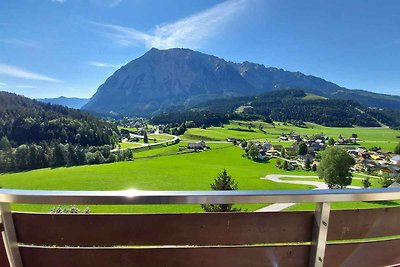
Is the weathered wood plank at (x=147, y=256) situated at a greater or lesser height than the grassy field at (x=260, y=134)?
greater

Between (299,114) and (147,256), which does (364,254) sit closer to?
(147,256)

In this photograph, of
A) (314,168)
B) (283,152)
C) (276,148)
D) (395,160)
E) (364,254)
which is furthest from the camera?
(276,148)

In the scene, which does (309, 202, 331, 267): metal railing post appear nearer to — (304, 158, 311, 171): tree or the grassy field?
(304, 158, 311, 171): tree

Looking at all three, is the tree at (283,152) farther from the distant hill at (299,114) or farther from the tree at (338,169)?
the distant hill at (299,114)

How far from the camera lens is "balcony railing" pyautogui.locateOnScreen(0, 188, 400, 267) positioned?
1.35 meters

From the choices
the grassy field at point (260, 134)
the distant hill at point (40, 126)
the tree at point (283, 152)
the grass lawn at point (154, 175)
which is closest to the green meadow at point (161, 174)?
the grass lawn at point (154, 175)

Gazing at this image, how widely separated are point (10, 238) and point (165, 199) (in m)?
0.78

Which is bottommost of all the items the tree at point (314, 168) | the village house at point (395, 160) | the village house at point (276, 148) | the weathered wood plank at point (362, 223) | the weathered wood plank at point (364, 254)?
the village house at point (395, 160)

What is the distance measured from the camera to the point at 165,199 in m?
1.37

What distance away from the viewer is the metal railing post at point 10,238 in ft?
4.52

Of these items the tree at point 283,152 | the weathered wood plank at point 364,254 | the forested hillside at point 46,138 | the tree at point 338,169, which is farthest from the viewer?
the tree at point 283,152

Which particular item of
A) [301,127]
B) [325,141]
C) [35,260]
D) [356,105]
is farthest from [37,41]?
[356,105]

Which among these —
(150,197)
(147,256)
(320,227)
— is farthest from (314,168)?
(150,197)

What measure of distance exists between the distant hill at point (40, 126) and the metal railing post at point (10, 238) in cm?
7066
